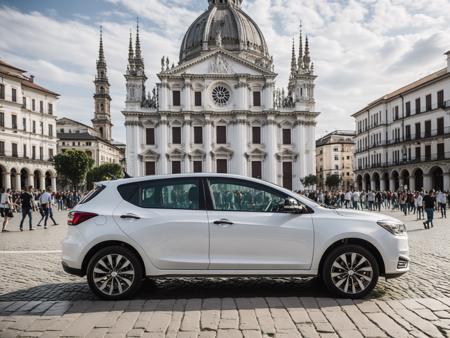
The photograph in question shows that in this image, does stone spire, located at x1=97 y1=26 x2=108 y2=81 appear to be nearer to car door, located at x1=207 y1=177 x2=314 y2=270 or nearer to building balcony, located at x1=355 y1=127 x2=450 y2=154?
building balcony, located at x1=355 y1=127 x2=450 y2=154

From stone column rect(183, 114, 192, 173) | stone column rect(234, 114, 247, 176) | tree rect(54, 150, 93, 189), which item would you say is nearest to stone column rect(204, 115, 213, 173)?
stone column rect(183, 114, 192, 173)

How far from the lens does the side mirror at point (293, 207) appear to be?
5.27 metres

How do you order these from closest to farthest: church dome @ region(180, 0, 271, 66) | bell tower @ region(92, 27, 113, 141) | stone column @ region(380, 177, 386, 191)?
stone column @ region(380, 177, 386, 191)
church dome @ region(180, 0, 271, 66)
bell tower @ region(92, 27, 113, 141)

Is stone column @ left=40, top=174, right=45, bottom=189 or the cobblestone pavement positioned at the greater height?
stone column @ left=40, top=174, right=45, bottom=189

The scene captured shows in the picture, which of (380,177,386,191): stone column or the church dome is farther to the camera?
the church dome

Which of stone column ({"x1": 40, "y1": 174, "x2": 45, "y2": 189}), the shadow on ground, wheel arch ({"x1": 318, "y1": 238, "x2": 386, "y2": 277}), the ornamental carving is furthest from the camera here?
stone column ({"x1": 40, "y1": 174, "x2": 45, "y2": 189})

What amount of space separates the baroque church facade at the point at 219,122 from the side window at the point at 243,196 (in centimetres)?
4454

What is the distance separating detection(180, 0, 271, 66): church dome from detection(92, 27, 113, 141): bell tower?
39534 millimetres

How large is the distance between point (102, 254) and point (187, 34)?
2560 inches

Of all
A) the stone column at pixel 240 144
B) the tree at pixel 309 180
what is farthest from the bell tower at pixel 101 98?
the tree at pixel 309 180

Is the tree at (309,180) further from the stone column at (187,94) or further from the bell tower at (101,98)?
the bell tower at (101,98)

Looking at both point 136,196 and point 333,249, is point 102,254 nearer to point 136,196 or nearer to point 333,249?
point 136,196

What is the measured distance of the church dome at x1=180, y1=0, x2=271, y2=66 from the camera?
60156 mm

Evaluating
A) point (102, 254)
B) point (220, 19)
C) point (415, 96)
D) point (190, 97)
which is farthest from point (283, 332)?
point (220, 19)
